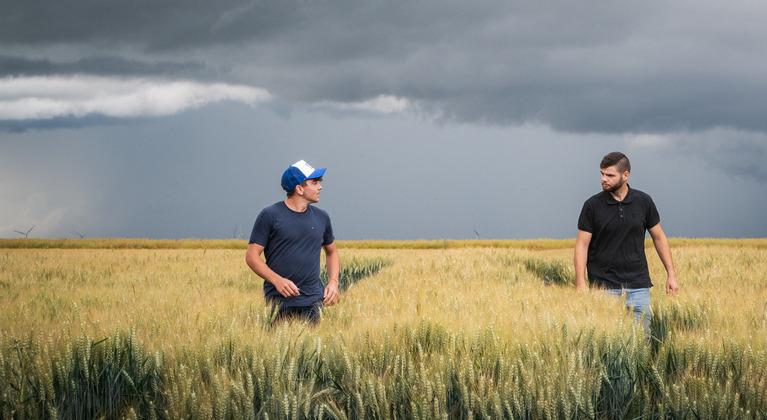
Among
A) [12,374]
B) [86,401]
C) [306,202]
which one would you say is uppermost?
[306,202]

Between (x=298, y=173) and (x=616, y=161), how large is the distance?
285cm

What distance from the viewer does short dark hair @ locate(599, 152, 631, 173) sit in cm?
485

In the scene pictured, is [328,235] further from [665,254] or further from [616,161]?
[665,254]

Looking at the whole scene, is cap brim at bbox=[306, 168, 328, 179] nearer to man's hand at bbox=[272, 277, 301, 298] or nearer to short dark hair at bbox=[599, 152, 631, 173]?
man's hand at bbox=[272, 277, 301, 298]

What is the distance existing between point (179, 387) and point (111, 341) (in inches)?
30.9

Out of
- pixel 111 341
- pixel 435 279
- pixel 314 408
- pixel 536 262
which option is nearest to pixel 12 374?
pixel 111 341

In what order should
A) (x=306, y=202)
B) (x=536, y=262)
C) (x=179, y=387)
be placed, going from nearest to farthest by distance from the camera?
(x=179, y=387) < (x=306, y=202) < (x=536, y=262)

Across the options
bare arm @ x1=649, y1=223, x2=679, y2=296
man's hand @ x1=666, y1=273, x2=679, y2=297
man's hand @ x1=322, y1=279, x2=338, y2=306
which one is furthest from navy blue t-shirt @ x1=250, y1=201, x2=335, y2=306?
man's hand @ x1=666, y1=273, x2=679, y2=297

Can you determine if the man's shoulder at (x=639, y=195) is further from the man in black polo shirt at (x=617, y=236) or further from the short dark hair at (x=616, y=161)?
the short dark hair at (x=616, y=161)

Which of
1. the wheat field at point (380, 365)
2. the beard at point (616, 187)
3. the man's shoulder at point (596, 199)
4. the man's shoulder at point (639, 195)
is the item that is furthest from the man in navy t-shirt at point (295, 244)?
the man's shoulder at point (639, 195)

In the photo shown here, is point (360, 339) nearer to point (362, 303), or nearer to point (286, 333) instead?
Result: point (286, 333)

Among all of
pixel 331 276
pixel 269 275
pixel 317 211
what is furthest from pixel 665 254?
pixel 269 275

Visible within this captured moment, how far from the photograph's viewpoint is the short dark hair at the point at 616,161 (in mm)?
4852

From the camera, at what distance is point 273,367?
2785 mm
